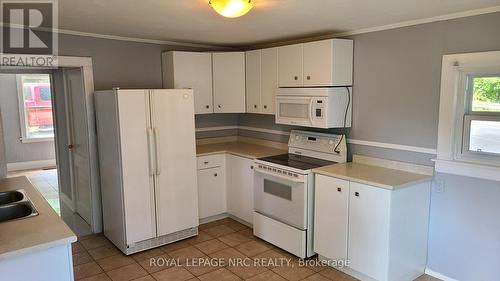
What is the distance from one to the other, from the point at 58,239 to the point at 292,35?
9.31 feet

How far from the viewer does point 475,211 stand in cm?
275

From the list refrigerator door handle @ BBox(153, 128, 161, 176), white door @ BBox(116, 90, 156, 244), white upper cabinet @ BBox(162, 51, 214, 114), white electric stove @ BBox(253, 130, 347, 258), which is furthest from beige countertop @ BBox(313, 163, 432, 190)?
white upper cabinet @ BBox(162, 51, 214, 114)

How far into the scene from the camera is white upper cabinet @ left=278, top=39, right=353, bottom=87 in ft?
10.9

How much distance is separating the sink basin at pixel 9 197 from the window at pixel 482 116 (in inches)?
134

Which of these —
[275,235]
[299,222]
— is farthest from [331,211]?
[275,235]

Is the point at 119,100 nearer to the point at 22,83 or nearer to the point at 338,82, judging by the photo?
the point at 338,82

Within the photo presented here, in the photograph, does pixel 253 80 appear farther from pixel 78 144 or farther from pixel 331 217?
pixel 78 144

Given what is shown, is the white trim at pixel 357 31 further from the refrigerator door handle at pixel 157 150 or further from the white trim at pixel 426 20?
the refrigerator door handle at pixel 157 150

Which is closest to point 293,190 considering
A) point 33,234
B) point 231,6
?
point 231,6

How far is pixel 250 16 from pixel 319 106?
1105mm

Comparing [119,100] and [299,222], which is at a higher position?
[119,100]

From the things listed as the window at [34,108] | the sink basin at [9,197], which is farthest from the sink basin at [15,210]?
the window at [34,108]

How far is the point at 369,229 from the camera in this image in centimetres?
283

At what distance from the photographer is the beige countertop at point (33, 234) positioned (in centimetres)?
172
